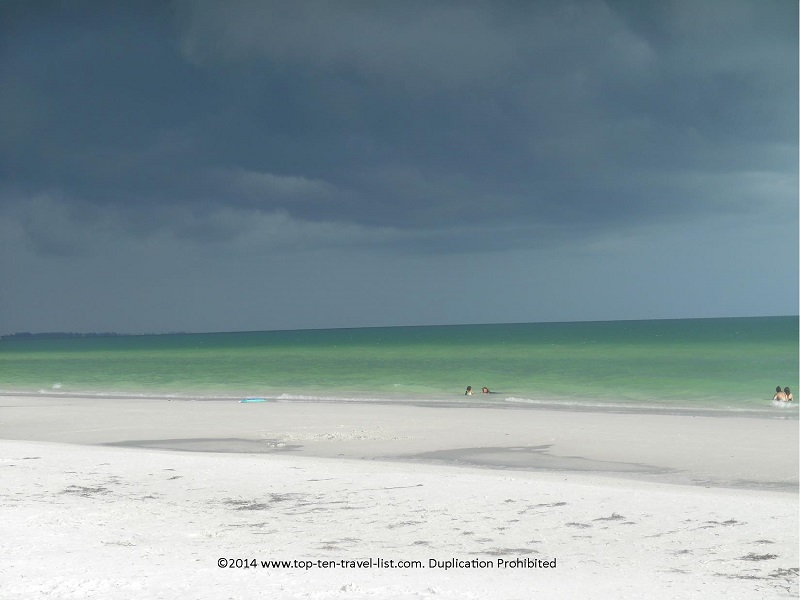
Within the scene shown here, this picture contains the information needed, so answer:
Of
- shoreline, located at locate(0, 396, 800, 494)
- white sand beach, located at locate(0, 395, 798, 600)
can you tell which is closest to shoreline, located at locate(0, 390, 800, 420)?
shoreline, located at locate(0, 396, 800, 494)

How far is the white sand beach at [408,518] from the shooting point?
632cm

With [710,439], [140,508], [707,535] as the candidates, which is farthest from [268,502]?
[710,439]

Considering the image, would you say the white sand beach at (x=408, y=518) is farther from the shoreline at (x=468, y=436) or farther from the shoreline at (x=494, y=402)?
the shoreline at (x=494, y=402)

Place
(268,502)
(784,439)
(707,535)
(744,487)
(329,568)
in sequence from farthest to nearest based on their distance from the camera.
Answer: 1. (784,439)
2. (744,487)
3. (268,502)
4. (707,535)
5. (329,568)

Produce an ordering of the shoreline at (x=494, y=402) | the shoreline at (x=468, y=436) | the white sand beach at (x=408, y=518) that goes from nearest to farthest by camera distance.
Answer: the white sand beach at (x=408, y=518) < the shoreline at (x=468, y=436) < the shoreline at (x=494, y=402)

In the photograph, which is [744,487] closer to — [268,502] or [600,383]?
[268,502]

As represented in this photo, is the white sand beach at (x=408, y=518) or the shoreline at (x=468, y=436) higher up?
the white sand beach at (x=408, y=518)

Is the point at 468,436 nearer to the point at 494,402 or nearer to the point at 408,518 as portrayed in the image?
the point at 408,518

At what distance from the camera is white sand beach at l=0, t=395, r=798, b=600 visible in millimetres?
6316

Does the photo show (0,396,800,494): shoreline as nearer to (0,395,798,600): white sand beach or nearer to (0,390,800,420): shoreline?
(0,395,798,600): white sand beach

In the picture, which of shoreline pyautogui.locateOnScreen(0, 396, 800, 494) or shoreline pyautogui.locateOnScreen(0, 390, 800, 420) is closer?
shoreline pyautogui.locateOnScreen(0, 396, 800, 494)

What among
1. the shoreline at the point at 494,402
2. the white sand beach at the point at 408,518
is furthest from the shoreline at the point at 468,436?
the shoreline at the point at 494,402

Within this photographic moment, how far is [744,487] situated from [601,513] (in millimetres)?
4146

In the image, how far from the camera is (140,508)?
943cm
